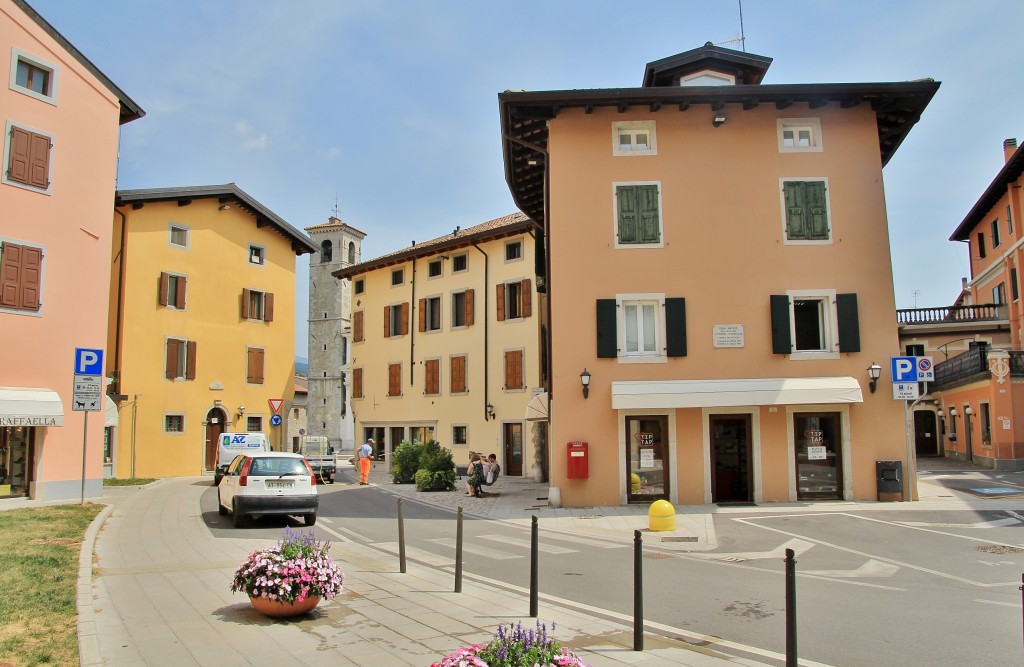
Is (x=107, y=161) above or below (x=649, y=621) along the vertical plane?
above

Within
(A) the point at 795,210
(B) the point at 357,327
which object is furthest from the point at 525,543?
(B) the point at 357,327

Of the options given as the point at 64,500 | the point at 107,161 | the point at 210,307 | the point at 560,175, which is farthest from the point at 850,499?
the point at 210,307

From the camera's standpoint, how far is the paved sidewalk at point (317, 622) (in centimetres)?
632

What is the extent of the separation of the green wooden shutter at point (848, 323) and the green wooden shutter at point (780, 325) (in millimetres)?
1303

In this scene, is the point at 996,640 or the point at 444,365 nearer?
the point at 996,640

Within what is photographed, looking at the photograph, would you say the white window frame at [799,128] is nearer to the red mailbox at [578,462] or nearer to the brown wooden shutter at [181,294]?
the red mailbox at [578,462]

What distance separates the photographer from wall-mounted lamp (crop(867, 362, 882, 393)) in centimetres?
1905

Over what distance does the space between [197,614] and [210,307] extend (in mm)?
29527

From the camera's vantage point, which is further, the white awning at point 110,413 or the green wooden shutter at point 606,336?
the white awning at point 110,413

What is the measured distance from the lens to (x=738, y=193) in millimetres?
20297

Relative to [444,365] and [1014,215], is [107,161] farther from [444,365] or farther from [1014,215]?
[1014,215]

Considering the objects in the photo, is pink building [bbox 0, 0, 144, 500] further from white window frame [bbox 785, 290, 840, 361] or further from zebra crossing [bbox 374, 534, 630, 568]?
white window frame [bbox 785, 290, 840, 361]

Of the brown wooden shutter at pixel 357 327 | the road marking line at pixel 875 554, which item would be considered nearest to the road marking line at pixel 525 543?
the road marking line at pixel 875 554

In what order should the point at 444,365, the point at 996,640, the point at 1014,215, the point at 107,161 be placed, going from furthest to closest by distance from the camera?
the point at 444,365
the point at 1014,215
the point at 107,161
the point at 996,640
